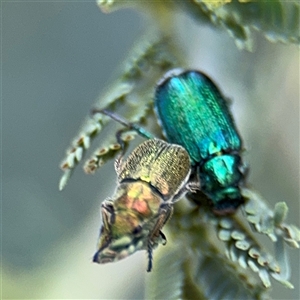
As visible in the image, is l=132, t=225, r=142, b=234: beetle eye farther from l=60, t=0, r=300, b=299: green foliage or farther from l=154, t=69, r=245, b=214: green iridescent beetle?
l=154, t=69, r=245, b=214: green iridescent beetle

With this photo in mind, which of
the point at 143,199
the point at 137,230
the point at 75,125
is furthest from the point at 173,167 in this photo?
the point at 75,125

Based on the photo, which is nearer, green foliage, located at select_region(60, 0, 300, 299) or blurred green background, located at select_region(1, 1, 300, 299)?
green foliage, located at select_region(60, 0, 300, 299)

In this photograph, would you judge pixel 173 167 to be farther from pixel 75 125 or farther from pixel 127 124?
pixel 75 125

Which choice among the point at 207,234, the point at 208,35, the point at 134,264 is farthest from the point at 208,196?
the point at 208,35

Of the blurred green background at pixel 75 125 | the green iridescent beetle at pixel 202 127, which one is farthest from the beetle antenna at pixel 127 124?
the blurred green background at pixel 75 125

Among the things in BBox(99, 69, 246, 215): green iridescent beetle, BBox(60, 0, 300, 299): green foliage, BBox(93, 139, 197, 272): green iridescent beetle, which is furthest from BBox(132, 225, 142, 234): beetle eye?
BBox(99, 69, 246, 215): green iridescent beetle

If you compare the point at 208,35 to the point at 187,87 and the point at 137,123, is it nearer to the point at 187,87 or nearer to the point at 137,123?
the point at 187,87

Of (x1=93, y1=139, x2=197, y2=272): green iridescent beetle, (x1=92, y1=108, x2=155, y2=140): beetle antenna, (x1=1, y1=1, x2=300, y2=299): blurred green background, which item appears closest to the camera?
(x1=93, y1=139, x2=197, y2=272): green iridescent beetle
